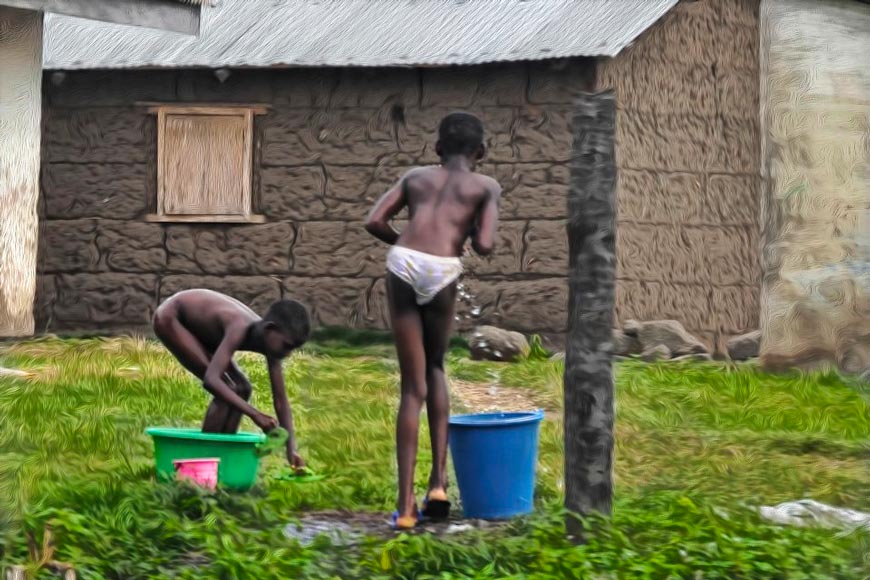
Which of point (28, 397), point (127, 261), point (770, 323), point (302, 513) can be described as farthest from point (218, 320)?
point (127, 261)

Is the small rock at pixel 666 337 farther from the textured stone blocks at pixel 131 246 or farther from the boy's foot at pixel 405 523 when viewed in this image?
the boy's foot at pixel 405 523

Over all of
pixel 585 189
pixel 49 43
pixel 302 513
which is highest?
pixel 49 43

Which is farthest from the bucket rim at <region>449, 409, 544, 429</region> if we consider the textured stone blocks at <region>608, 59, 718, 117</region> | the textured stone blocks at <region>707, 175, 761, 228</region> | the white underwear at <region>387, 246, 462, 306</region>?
the textured stone blocks at <region>707, 175, 761, 228</region>

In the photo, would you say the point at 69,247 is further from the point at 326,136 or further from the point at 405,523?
the point at 405,523

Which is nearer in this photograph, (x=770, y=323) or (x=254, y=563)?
(x=254, y=563)

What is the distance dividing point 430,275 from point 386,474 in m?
1.63

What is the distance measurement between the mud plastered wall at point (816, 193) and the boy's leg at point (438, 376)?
6.29 m

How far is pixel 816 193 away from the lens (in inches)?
471

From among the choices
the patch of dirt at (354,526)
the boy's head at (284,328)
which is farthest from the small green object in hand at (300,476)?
the boy's head at (284,328)

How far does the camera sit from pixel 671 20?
42.3ft

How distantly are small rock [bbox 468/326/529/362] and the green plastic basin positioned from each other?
6092mm

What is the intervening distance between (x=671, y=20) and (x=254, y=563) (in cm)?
880

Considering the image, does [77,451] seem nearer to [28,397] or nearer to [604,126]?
[28,397]

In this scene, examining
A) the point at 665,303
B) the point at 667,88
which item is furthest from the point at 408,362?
the point at 667,88
